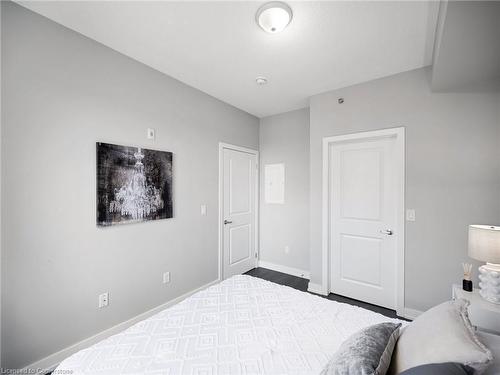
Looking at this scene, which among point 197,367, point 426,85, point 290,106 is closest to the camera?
point 197,367

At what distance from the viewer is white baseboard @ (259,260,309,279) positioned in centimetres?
343

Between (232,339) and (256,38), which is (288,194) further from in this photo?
(232,339)

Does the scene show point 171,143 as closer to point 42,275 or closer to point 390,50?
point 42,275

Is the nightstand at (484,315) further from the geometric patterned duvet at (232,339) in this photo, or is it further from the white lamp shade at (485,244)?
the geometric patterned duvet at (232,339)

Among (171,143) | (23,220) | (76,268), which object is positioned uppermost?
(171,143)

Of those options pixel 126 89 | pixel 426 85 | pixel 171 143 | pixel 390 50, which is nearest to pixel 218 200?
pixel 171 143

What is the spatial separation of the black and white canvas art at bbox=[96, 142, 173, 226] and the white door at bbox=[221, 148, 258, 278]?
0.98 m

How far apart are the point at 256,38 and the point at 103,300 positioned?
8.55ft

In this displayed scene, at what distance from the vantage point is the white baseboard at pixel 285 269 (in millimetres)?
3429

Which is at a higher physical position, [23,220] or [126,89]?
[126,89]

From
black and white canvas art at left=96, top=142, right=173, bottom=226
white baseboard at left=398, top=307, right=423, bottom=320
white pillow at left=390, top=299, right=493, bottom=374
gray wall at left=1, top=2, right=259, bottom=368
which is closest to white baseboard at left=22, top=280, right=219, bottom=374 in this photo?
gray wall at left=1, top=2, right=259, bottom=368

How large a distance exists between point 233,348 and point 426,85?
287 cm

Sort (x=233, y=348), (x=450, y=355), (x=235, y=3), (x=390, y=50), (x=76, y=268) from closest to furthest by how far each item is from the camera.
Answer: (x=450, y=355) < (x=233, y=348) < (x=235, y=3) < (x=76, y=268) < (x=390, y=50)

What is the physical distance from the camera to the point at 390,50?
6.63ft
